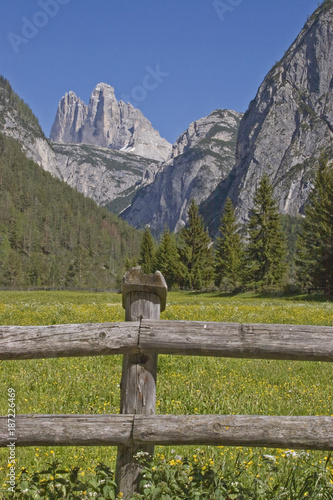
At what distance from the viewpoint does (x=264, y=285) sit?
53438mm

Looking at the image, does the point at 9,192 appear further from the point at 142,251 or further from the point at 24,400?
the point at 24,400

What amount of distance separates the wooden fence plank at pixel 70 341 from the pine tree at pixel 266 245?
51.9m

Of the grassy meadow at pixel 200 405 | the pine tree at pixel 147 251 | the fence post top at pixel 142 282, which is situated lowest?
the grassy meadow at pixel 200 405

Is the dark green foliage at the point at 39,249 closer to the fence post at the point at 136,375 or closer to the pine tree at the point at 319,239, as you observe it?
the pine tree at the point at 319,239

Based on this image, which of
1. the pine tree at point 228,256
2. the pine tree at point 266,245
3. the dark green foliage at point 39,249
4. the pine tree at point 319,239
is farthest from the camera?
the dark green foliage at point 39,249

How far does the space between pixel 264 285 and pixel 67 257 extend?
14274 cm

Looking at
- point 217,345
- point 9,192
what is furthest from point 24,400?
point 9,192

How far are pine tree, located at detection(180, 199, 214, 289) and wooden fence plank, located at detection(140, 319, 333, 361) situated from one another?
6218cm

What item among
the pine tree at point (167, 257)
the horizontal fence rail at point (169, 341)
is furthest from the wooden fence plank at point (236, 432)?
the pine tree at point (167, 257)

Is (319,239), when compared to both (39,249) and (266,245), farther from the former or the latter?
(39,249)

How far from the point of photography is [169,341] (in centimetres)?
361

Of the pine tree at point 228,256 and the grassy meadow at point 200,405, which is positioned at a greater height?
the pine tree at point 228,256

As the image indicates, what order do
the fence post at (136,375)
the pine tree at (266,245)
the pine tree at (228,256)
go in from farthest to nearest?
the pine tree at (228,256) → the pine tree at (266,245) → the fence post at (136,375)

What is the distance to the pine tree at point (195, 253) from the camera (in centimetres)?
6619
